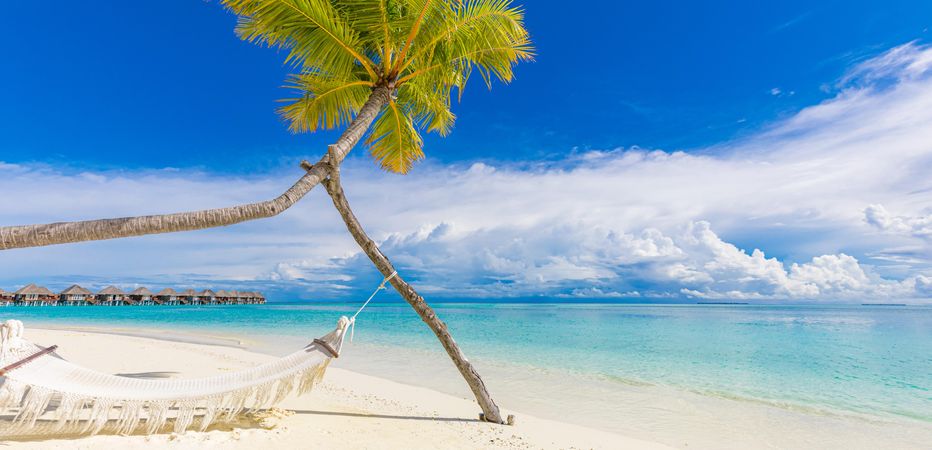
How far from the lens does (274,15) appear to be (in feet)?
10.2

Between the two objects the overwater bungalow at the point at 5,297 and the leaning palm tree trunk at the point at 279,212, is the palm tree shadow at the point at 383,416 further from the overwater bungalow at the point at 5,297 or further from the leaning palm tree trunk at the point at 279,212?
the overwater bungalow at the point at 5,297

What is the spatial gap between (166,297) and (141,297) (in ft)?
7.27

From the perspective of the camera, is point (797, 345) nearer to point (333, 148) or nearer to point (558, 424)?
point (558, 424)

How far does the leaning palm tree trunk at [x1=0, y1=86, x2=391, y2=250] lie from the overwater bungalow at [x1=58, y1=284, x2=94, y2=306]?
45.5 meters

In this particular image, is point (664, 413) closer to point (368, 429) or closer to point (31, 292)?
point (368, 429)

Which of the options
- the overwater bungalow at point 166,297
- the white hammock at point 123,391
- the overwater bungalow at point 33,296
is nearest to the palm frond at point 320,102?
the white hammock at point 123,391

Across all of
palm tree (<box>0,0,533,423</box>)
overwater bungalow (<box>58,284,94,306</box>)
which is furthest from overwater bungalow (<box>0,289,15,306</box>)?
palm tree (<box>0,0,533,423</box>)

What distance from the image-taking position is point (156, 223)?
2.08m

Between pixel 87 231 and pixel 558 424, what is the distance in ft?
11.2

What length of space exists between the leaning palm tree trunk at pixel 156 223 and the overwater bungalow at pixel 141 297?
48.9 metres

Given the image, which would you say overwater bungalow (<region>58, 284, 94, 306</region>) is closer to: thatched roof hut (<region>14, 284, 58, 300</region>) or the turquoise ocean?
thatched roof hut (<region>14, 284, 58, 300</region>)

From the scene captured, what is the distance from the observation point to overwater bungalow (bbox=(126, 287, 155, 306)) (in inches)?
1661

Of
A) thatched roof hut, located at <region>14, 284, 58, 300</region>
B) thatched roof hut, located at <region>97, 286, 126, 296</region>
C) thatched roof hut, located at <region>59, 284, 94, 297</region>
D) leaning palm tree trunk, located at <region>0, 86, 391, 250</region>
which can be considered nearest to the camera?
leaning palm tree trunk, located at <region>0, 86, 391, 250</region>

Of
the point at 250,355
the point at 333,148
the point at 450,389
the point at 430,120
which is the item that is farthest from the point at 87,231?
the point at 250,355
